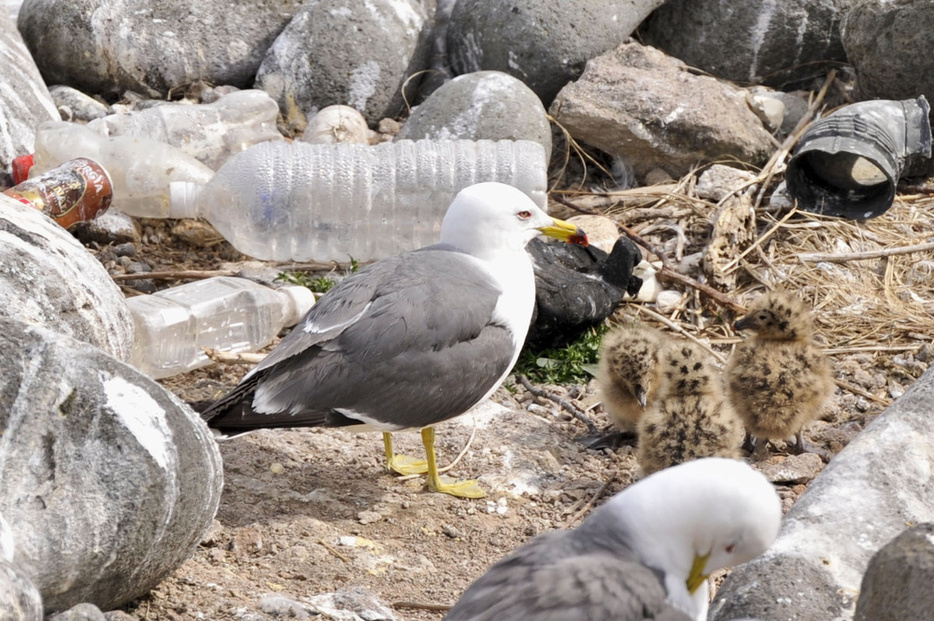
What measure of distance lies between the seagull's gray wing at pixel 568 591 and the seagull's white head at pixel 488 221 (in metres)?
2.16

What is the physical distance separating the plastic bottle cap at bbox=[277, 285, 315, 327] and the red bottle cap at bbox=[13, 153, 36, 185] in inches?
71.0

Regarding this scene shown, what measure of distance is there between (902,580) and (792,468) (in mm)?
2208

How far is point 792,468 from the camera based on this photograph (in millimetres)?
4621

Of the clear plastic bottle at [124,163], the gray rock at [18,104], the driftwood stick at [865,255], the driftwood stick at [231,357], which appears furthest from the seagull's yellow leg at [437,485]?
the gray rock at [18,104]

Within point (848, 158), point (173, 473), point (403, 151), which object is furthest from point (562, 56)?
point (173, 473)

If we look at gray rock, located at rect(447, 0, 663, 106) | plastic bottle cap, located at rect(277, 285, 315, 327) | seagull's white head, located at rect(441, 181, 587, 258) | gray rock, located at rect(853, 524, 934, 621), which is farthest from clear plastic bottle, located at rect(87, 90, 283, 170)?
gray rock, located at rect(853, 524, 934, 621)

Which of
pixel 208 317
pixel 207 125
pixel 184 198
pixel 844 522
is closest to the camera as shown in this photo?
pixel 844 522

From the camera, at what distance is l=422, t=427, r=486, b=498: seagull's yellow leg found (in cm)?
451

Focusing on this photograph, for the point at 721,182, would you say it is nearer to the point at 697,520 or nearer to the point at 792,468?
the point at 792,468

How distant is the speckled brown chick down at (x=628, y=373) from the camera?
4.77m

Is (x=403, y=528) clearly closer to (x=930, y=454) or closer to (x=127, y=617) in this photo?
(x=127, y=617)

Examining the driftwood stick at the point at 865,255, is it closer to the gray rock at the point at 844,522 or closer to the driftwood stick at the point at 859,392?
the driftwood stick at the point at 859,392

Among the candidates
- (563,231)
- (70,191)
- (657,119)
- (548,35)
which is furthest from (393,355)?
(548,35)

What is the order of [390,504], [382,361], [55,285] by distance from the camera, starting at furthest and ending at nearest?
[390,504]
[382,361]
[55,285]
